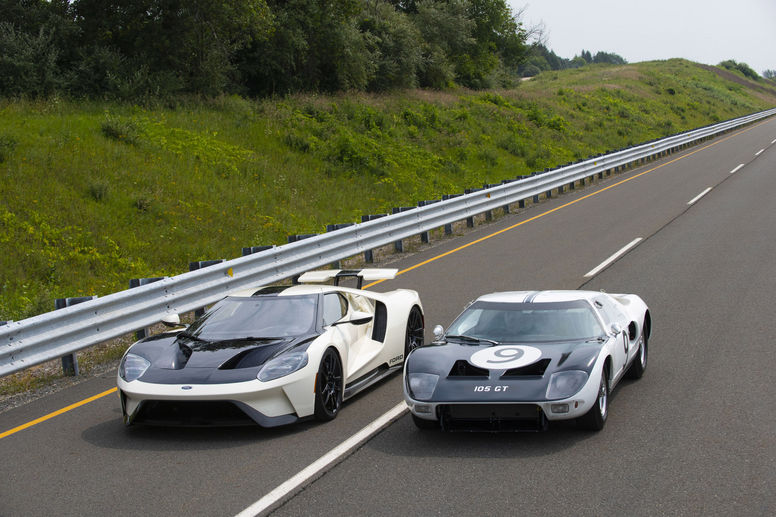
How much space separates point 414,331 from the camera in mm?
9414

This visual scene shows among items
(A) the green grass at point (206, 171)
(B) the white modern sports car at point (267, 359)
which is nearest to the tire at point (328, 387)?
(B) the white modern sports car at point (267, 359)

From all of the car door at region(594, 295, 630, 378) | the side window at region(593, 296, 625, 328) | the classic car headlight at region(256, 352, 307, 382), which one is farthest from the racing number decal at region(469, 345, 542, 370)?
the classic car headlight at region(256, 352, 307, 382)

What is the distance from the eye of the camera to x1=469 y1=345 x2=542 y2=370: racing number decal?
6570 mm

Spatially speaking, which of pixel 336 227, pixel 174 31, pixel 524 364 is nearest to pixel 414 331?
pixel 524 364

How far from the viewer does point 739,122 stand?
58.8 meters

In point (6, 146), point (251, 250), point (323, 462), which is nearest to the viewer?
point (323, 462)

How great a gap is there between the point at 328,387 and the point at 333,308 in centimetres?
105

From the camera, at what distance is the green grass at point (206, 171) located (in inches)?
587

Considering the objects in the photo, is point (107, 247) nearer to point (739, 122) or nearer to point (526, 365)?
point (526, 365)

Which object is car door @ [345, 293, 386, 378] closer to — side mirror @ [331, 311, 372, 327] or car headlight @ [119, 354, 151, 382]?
side mirror @ [331, 311, 372, 327]

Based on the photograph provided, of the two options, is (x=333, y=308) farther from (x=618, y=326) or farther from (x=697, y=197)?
(x=697, y=197)

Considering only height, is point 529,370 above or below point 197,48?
below

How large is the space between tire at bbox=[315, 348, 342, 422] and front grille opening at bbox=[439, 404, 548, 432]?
3.83 feet

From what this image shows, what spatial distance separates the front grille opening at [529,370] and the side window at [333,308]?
2.01m
